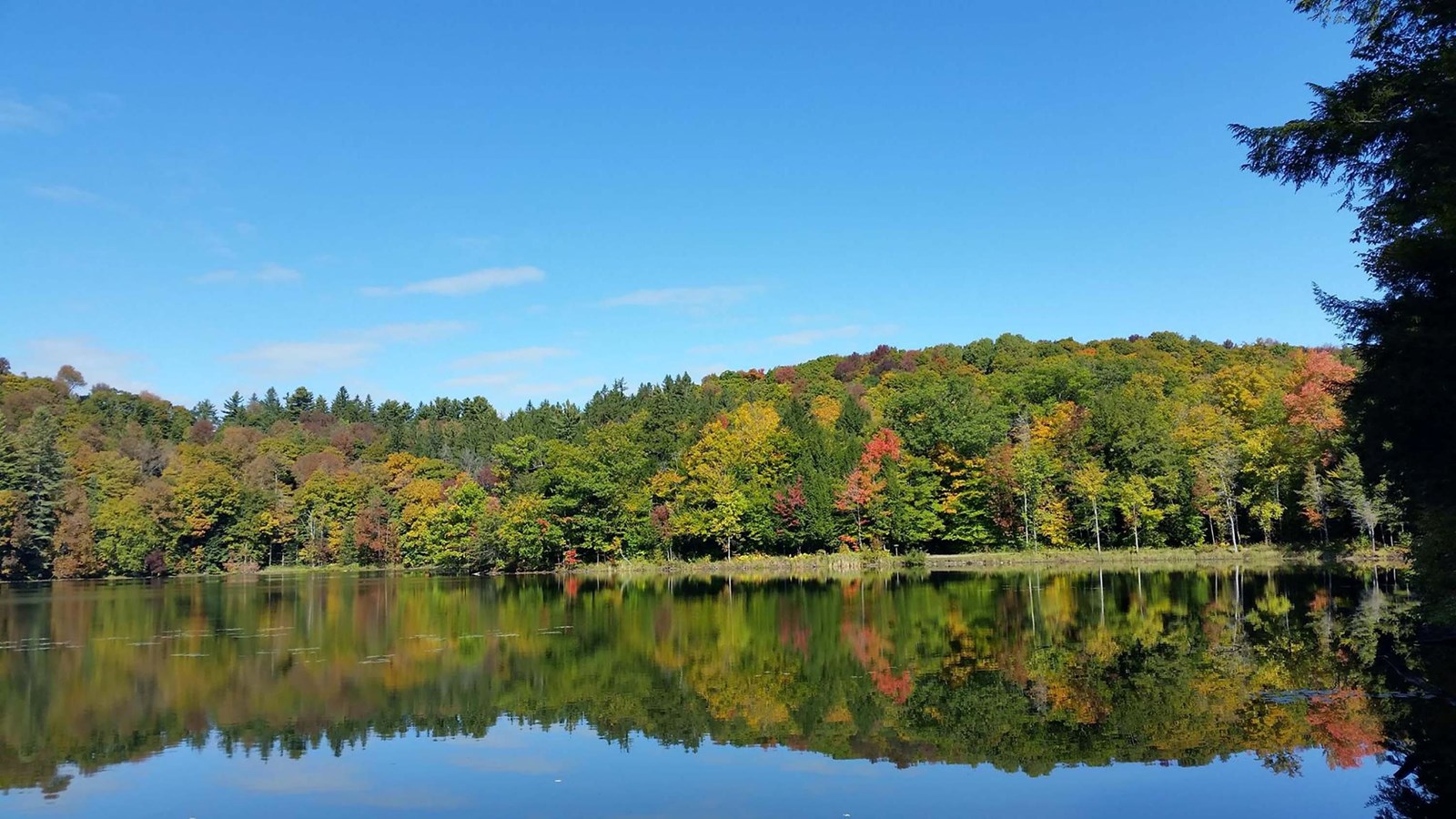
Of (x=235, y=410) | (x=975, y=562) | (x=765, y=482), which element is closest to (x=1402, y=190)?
(x=975, y=562)

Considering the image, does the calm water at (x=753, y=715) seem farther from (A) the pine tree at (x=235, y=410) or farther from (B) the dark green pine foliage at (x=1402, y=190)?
(A) the pine tree at (x=235, y=410)

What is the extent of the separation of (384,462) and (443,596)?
2216 inches

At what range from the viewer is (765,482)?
2430 inches

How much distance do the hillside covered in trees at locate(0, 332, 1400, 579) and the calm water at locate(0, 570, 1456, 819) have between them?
29.1 m

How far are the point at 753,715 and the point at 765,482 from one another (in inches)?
1835

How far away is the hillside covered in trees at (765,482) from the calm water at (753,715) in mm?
29071

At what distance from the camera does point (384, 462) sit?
310ft

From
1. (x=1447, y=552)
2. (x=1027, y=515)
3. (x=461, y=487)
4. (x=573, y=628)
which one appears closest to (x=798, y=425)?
(x=1027, y=515)

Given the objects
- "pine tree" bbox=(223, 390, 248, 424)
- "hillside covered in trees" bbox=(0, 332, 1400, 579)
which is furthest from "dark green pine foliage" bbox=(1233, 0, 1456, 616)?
"pine tree" bbox=(223, 390, 248, 424)

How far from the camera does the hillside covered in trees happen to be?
5753 cm

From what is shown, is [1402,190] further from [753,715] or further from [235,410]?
[235,410]

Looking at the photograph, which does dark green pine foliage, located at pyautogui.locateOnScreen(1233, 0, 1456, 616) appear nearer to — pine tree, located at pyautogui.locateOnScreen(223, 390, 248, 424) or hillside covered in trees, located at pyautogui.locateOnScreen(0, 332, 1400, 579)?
hillside covered in trees, located at pyautogui.locateOnScreen(0, 332, 1400, 579)

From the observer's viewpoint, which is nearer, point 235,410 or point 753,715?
point 753,715

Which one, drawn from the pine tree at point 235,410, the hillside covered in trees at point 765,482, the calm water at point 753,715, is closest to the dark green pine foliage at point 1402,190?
the calm water at point 753,715
